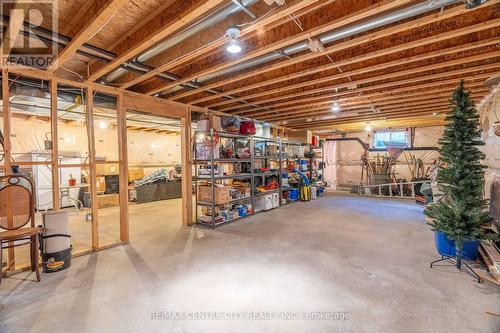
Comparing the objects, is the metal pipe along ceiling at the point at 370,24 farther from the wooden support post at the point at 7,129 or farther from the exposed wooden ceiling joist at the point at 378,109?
the exposed wooden ceiling joist at the point at 378,109

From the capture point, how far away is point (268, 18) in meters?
2.07

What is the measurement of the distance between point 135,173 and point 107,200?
2.17 metres

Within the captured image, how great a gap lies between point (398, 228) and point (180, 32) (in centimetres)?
511

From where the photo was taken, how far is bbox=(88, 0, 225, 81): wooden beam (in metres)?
1.91

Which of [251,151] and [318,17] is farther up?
[318,17]

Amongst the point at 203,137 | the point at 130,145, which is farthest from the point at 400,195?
the point at 130,145

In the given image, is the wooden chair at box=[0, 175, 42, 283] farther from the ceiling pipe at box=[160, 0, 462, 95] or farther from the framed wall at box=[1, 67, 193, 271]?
the ceiling pipe at box=[160, 0, 462, 95]

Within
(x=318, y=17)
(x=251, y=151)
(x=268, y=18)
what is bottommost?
(x=251, y=151)

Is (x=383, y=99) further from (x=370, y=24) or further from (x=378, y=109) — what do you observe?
(x=370, y=24)

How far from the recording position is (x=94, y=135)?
4.35m

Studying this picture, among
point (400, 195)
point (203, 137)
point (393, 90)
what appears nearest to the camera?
point (393, 90)

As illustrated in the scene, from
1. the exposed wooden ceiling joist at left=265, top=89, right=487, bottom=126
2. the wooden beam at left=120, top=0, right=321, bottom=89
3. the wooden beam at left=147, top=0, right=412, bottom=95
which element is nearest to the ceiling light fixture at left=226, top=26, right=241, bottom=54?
the wooden beam at left=120, top=0, right=321, bottom=89

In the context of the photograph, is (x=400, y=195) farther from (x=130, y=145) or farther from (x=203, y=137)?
(x=130, y=145)

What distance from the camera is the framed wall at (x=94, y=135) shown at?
2.93 m
